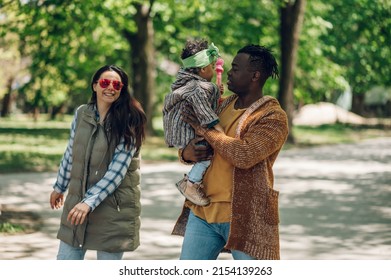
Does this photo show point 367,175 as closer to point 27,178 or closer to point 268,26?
point 27,178

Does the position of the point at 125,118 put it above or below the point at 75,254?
above

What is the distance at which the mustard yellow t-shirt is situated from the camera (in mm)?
3857

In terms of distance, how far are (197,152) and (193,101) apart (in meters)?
0.26

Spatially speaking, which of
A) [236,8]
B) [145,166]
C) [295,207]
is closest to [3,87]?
[236,8]

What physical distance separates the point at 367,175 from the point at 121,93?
11.5m

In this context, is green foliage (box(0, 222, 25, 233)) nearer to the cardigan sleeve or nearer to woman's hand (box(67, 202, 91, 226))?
woman's hand (box(67, 202, 91, 226))

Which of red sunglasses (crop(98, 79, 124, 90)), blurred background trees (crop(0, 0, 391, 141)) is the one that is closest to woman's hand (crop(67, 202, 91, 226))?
red sunglasses (crop(98, 79, 124, 90))

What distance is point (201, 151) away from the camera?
12.9 ft

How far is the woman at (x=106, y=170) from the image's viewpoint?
438cm

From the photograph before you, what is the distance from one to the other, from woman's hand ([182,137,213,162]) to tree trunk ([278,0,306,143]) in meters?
20.3

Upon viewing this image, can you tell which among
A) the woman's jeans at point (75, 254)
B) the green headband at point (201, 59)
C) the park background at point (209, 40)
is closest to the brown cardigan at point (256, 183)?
the green headband at point (201, 59)

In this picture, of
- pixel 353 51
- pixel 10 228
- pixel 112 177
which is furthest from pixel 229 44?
pixel 112 177

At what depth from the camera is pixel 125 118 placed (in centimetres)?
440

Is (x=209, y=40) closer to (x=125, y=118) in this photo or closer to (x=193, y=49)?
(x=125, y=118)
